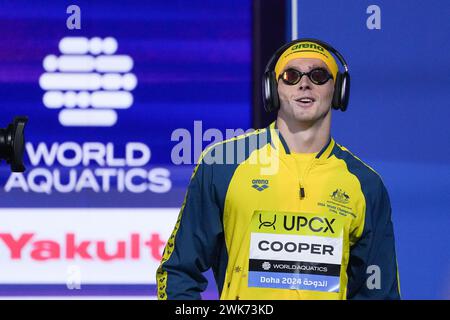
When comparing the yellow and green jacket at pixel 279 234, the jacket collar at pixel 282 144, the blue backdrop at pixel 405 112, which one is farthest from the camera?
the blue backdrop at pixel 405 112

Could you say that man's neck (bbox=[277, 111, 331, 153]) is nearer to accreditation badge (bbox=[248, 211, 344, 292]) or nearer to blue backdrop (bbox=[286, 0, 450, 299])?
accreditation badge (bbox=[248, 211, 344, 292])

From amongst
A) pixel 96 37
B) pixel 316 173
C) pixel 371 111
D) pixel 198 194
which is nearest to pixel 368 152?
pixel 371 111

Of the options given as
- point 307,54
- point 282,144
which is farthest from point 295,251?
point 307,54

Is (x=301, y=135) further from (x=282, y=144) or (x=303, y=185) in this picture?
(x=303, y=185)

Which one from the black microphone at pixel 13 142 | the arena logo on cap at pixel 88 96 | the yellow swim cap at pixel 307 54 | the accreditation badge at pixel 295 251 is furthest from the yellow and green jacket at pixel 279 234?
the black microphone at pixel 13 142

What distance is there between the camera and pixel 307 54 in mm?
3732

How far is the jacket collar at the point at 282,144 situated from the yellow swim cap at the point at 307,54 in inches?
7.8

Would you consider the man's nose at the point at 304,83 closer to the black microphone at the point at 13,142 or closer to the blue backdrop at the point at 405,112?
the blue backdrop at the point at 405,112

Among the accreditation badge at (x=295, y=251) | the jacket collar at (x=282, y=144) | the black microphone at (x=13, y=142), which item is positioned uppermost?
the black microphone at (x=13, y=142)

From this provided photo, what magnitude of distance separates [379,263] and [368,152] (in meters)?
0.60

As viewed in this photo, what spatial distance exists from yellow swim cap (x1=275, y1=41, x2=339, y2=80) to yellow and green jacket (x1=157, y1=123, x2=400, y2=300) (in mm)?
314

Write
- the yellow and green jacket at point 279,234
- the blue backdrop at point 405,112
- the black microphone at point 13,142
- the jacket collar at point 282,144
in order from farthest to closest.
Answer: the blue backdrop at point 405,112 < the jacket collar at point 282,144 < the yellow and green jacket at point 279,234 < the black microphone at point 13,142

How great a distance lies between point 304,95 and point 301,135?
144 mm

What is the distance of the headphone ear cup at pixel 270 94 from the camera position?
12.3 ft
